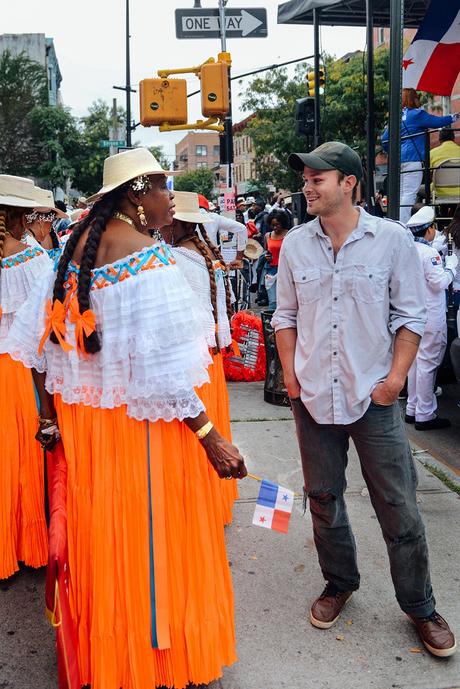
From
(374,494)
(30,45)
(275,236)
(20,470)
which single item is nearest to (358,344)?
(374,494)

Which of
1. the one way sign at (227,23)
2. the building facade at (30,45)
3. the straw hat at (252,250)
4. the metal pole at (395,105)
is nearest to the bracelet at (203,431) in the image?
the metal pole at (395,105)

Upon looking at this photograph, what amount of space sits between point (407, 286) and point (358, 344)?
300 mm

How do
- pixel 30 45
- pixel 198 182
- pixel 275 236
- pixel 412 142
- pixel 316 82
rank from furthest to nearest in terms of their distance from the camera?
pixel 198 182 < pixel 30 45 < pixel 316 82 < pixel 275 236 < pixel 412 142

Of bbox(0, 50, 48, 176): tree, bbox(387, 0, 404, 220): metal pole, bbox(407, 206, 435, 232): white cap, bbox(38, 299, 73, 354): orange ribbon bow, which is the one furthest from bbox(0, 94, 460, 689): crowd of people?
bbox(0, 50, 48, 176): tree

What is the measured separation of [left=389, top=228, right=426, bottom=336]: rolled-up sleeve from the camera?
291 centimetres

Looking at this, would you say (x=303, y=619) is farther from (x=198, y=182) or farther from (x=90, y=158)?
(x=198, y=182)

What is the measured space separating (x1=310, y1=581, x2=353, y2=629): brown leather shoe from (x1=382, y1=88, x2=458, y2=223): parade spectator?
266 inches

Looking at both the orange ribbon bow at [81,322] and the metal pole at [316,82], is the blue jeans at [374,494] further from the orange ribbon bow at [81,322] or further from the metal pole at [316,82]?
the metal pole at [316,82]

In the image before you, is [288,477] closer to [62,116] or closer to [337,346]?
[337,346]

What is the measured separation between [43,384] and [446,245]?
17.7ft

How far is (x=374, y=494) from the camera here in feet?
10.2

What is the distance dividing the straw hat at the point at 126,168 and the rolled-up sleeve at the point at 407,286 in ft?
3.23

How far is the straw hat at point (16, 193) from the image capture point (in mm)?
3871

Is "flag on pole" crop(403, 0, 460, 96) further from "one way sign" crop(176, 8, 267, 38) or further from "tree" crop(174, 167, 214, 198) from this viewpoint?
"tree" crop(174, 167, 214, 198)
